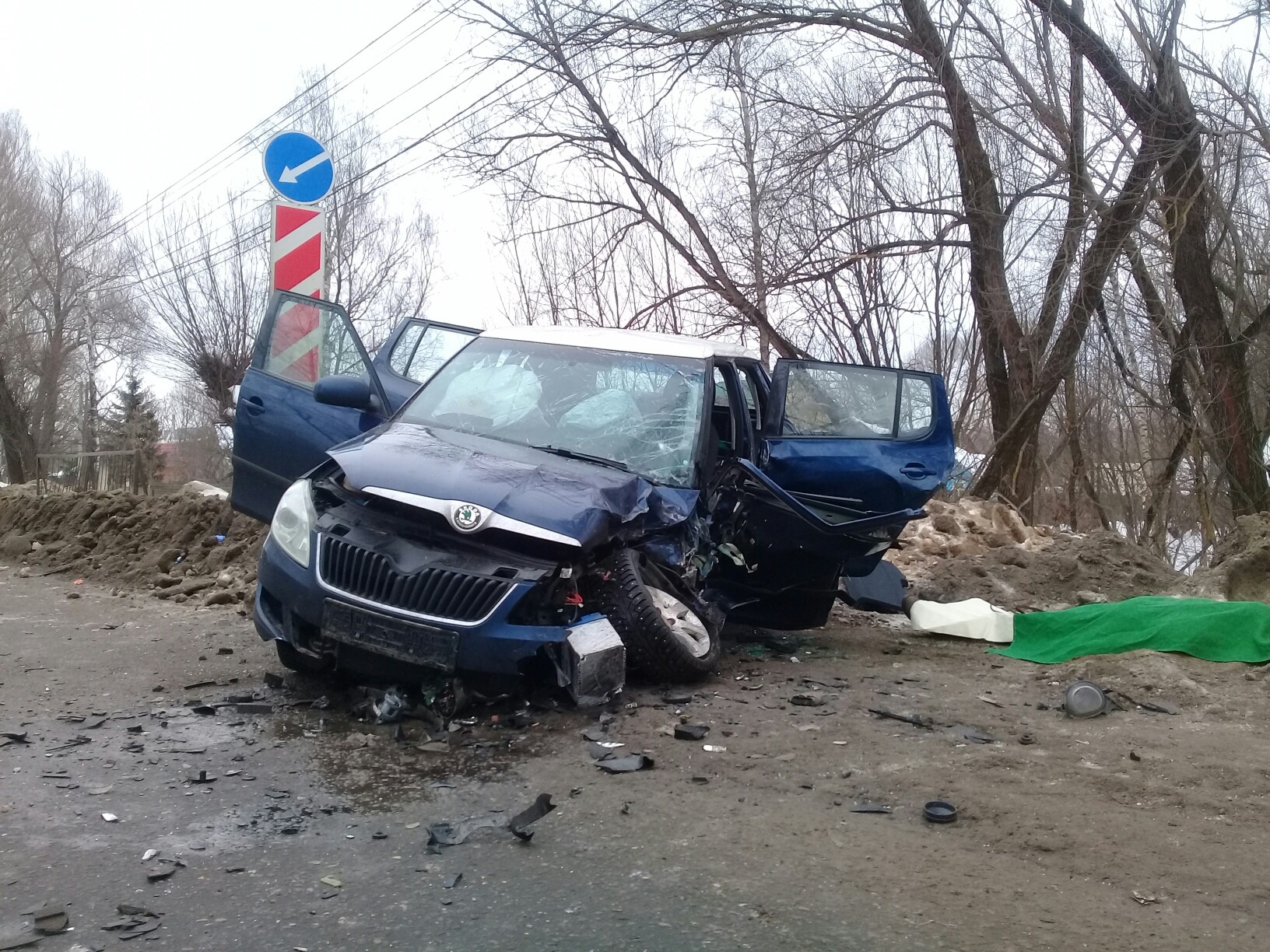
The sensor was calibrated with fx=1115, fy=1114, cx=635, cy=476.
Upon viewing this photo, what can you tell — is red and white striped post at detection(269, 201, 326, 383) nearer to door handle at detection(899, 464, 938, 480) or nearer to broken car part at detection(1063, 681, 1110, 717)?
door handle at detection(899, 464, 938, 480)

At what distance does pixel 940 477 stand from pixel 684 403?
1.63 m

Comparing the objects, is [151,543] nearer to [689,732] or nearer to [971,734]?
[689,732]

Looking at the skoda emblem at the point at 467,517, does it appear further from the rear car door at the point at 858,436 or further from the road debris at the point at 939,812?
the rear car door at the point at 858,436

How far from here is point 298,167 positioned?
25.6 feet

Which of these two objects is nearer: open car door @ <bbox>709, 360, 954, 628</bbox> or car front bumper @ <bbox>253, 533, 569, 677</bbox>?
car front bumper @ <bbox>253, 533, 569, 677</bbox>

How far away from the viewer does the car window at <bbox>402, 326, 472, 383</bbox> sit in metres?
7.00

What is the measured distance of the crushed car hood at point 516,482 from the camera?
4.63 m

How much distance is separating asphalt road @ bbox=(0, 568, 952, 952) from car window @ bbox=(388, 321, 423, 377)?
2.40 metres

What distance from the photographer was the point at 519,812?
375cm

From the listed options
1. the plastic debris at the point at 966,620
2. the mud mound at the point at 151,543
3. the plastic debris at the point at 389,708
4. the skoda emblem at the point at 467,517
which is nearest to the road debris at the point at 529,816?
the plastic debris at the point at 389,708

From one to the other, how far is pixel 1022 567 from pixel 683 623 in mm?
5155

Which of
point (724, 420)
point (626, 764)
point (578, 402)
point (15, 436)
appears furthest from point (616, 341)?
point (15, 436)

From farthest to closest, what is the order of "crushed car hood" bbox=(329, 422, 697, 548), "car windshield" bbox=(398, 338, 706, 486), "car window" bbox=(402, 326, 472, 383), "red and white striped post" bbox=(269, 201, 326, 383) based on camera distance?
"red and white striped post" bbox=(269, 201, 326, 383), "car window" bbox=(402, 326, 472, 383), "car windshield" bbox=(398, 338, 706, 486), "crushed car hood" bbox=(329, 422, 697, 548)

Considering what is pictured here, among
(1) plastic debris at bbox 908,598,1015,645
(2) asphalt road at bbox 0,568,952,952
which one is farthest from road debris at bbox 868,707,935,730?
(1) plastic debris at bbox 908,598,1015,645
